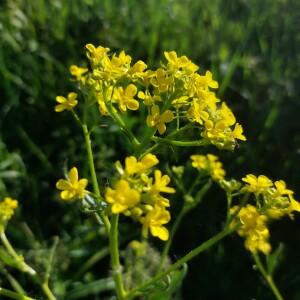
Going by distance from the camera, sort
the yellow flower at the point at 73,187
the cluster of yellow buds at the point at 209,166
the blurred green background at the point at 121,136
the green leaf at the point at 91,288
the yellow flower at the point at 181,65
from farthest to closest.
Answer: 1. the blurred green background at the point at 121,136
2. the green leaf at the point at 91,288
3. the cluster of yellow buds at the point at 209,166
4. the yellow flower at the point at 181,65
5. the yellow flower at the point at 73,187

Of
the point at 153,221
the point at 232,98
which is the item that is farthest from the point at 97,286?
the point at 232,98

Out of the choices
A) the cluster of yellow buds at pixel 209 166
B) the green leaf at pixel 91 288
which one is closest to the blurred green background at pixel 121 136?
the green leaf at pixel 91 288

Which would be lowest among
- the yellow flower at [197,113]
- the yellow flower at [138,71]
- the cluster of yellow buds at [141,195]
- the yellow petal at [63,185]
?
the yellow petal at [63,185]

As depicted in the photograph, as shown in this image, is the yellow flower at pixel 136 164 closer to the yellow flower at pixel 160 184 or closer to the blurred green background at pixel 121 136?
the yellow flower at pixel 160 184

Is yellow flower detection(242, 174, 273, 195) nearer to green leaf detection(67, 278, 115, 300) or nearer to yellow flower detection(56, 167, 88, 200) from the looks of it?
yellow flower detection(56, 167, 88, 200)

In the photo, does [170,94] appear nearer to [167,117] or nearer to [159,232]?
[167,117]
